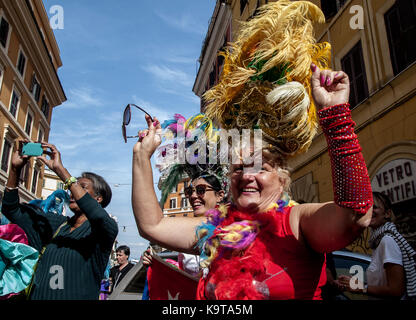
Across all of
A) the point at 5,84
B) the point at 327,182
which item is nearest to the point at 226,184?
the point at 327,182

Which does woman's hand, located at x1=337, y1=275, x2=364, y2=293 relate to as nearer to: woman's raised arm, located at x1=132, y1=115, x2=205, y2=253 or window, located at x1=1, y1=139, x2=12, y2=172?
woman's raised arm, located at x1=132, y1=115, x2=205, y2=253

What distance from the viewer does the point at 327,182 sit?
8.89 m

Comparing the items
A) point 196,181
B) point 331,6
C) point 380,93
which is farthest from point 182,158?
point 331,6

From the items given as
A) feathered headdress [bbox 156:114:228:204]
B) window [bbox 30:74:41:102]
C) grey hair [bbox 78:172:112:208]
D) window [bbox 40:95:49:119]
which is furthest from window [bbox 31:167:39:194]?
feathered headdress [bbox 156:114:228:204]

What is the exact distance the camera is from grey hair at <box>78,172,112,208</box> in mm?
2920

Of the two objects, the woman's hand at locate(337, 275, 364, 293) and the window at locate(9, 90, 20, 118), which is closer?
the woman's hand at locate(337, 275, 364, 293)

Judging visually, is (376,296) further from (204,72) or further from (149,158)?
(204,72)

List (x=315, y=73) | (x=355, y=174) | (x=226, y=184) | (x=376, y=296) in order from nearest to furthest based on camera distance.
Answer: (x=355, y=174)
(x=315, y=73)
(x=376, y=296)
(x=226, y=184)

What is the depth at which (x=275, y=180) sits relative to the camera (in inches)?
65.7

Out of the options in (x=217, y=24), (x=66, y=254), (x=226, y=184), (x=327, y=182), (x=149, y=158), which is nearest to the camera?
(x=149, y=158)

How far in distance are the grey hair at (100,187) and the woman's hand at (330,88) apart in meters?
2.22

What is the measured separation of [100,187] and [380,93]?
255 inches

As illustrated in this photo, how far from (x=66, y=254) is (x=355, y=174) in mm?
2115

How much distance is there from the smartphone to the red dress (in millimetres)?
1841
